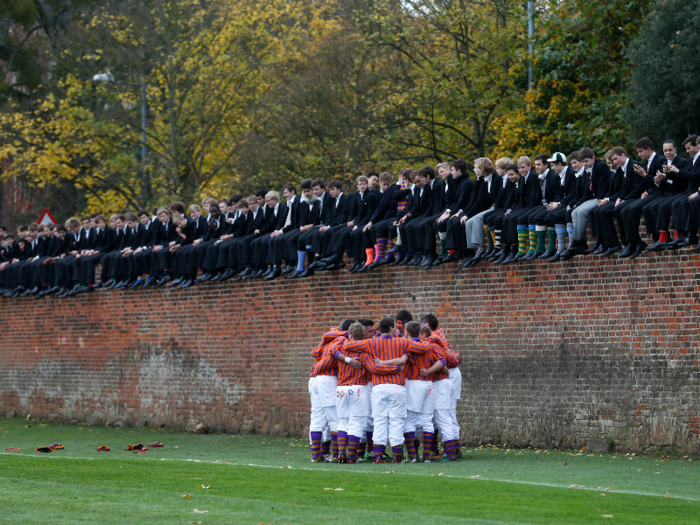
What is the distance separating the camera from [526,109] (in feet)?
80.9

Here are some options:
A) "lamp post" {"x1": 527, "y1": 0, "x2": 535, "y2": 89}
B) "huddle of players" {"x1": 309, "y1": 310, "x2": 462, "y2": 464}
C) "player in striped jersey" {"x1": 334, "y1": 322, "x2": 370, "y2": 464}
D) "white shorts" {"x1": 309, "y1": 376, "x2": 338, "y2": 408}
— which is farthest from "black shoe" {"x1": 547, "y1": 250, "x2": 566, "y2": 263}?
"lamp post" {"x1": 527, "y1": 0, "x2": 535, "y2": 89}

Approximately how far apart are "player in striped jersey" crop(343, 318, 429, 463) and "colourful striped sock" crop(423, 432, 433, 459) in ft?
1.64

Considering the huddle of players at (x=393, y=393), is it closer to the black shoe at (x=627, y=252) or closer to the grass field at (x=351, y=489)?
the grass field at (x=351, y=489)

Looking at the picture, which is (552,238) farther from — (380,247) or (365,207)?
(365,207)

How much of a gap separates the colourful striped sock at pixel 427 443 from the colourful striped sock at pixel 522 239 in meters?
3.35

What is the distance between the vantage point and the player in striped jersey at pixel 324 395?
15.9 m

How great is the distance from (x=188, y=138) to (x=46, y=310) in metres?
10.2

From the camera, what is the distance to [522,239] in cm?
1692

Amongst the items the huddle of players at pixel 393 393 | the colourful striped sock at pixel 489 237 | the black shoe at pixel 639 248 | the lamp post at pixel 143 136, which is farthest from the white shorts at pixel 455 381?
the lamp post at pixel 143 136

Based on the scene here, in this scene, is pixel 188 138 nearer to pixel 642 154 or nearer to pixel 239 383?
pixel 239 383

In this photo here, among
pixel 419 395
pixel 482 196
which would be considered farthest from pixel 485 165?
pixel 419 395

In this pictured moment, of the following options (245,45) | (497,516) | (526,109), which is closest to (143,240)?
(526,109)

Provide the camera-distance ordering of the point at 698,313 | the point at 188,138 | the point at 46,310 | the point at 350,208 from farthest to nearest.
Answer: the point at 188,138 → the point at 46,310 → the point at 350,208 → the point at 698,313

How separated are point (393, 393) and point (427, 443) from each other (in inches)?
43.2
